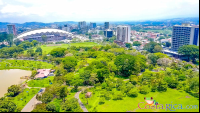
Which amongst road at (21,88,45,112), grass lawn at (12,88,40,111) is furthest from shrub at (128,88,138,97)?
grass lawn at (12,88,40,111)

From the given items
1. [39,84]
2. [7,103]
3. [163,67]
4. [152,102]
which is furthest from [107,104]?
[163,67]

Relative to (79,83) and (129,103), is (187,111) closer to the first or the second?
(129,103)

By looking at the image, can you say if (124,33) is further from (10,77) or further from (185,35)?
(10,77)

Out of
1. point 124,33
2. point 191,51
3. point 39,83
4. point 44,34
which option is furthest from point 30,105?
point 44,34

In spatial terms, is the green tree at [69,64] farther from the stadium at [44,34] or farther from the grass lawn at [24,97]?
the stadium at [44,34]

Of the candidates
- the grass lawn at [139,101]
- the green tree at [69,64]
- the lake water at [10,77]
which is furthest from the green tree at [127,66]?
the lake water at [10,77]
